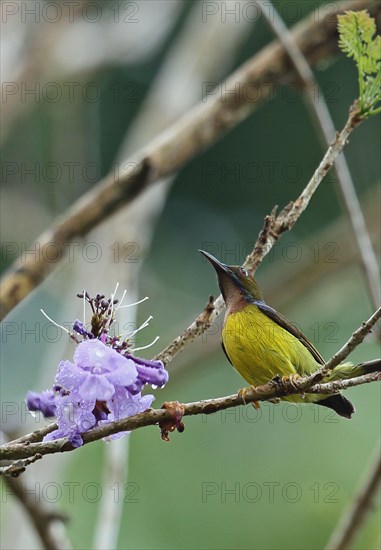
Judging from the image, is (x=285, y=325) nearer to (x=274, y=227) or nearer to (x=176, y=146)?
(x=274, y=227)

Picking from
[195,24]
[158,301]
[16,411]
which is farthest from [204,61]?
[16,411]

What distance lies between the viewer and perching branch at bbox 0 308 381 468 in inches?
95.3

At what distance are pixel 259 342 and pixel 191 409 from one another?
98cm

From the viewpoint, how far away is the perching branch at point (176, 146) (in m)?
5.14

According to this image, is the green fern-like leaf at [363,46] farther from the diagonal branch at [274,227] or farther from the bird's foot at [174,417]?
the bird's foot at [174,417]

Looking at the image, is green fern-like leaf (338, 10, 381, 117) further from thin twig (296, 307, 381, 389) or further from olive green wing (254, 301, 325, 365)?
thin twig (296, 307, 381, 389)

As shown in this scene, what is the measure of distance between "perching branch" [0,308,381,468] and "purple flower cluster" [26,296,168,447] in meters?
0.06

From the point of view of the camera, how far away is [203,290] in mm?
13148

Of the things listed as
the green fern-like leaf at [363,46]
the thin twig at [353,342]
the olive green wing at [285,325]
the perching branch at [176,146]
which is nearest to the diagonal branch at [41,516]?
the perching branch at [176,146]

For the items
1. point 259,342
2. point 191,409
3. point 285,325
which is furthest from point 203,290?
point 191,409

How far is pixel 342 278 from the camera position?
8.40m

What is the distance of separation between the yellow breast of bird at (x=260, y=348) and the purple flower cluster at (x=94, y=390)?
87 cm

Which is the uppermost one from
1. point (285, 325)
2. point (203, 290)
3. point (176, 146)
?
point (203, 290)

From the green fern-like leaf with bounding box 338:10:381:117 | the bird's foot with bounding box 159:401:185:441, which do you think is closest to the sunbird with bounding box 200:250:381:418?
the bird's foot with bounding box 159:401:185:441
